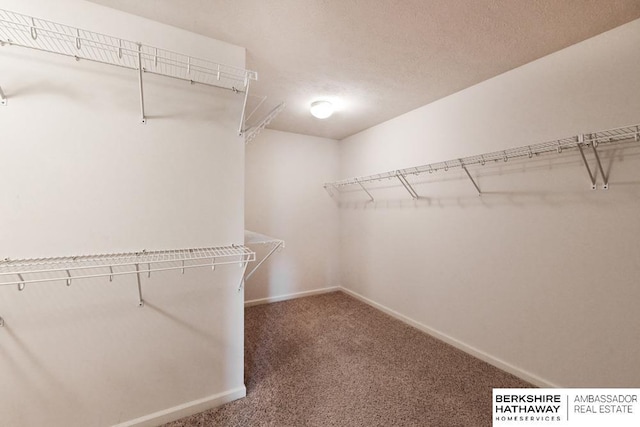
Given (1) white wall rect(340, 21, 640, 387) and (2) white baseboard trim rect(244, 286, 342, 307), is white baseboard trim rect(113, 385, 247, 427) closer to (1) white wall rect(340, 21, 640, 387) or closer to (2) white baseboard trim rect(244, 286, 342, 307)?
(2) white baseboard trim rect(244, 286, 342, 307)

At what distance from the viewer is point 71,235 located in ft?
4.06

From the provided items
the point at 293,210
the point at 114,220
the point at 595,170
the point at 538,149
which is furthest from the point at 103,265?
the point at 595,170

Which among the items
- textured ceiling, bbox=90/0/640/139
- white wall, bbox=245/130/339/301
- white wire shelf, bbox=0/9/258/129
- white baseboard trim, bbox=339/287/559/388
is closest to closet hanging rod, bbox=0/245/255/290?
white wire shelf, bbox=0/9/258/129

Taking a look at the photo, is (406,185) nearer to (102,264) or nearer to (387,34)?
(387,34)

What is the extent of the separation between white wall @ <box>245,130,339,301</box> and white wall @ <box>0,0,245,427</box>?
5.50 feet

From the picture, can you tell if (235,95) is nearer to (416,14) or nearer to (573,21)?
(416,14)

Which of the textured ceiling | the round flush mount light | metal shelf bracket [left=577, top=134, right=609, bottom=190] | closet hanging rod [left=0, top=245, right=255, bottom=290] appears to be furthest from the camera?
the round flush mount light

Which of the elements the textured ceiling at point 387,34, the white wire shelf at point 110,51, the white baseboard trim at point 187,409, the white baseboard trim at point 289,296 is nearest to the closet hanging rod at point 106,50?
the white wire shelf at point 110,51

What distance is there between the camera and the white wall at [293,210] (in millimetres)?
3287

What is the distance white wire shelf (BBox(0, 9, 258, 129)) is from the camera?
3.69 feet

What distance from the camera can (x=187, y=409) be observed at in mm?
1478

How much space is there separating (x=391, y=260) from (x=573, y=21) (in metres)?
2.34

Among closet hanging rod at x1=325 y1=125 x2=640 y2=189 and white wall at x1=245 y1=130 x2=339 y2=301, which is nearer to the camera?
closet hanging rod at x1=325 y1=125 x2=640 y2=189

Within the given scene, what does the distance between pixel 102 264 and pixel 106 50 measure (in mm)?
1091
